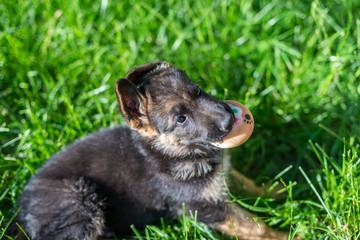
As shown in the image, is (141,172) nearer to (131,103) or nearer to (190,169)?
(190,169)

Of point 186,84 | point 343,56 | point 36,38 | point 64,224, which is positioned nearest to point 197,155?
point 186,84

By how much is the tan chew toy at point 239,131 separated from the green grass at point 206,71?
2.84ft

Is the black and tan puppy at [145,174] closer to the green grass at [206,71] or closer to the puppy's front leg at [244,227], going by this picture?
the puppy's front leg at [244,227]

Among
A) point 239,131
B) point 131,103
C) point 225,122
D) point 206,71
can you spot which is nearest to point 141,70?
point 131,103

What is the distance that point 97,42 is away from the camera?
5.46 meters

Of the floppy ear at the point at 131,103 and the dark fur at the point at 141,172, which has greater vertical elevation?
the floppy ear at the point at 131,103

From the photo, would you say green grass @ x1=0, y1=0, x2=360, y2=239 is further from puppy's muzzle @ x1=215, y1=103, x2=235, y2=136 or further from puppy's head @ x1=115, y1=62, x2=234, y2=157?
puppy's muzzle @ x1=215, y1=103, x2=235, y2=136

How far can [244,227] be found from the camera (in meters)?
3.93

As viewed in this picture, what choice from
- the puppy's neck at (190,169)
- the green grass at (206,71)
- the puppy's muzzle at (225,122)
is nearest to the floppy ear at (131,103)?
the puppy's neck at (190,169)

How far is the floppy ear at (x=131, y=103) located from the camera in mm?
3246

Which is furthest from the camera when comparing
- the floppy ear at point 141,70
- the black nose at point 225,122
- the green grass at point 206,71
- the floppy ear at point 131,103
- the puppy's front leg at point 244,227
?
the green grass at point 206,71

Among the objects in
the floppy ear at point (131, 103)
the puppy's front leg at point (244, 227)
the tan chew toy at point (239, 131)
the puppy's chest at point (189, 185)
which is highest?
the floppy ear at point (131, 103)

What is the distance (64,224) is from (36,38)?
3.09 m

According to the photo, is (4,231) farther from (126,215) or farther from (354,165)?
(354,165)
